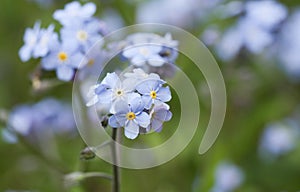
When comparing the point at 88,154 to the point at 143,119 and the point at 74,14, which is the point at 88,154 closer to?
the point at 143,119

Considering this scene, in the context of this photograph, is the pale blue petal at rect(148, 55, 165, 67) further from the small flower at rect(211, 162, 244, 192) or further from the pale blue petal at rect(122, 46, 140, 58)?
the small flower at rect(211, 162, 244, 192)

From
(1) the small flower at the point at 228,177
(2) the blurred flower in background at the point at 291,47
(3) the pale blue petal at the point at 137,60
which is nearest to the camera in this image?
(3) the pale blue petal at the point at 137,60

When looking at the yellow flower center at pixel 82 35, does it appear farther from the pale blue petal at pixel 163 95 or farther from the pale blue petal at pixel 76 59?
the pale blue petal at pixel 163 95

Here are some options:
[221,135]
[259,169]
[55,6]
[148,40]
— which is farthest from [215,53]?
[148,40]

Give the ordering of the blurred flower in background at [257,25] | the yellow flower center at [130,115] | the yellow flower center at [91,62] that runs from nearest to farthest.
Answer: the yellow flower center at [130,115], the yellow flower center at [91,62], the blurred flower in background at [257,25]

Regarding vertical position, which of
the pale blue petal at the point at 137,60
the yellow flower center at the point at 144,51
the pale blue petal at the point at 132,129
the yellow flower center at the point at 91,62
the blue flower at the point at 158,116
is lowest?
the pale blue petal at the point at 132,129

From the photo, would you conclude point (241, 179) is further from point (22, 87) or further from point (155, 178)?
point (22, 87)

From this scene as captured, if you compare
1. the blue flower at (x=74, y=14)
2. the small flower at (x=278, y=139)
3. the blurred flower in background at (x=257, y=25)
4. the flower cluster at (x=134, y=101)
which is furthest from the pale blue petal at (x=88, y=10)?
the small flower at (x=278, y=139)

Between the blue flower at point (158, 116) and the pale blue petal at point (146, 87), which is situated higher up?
the pale blue petal at point (146, 87)
